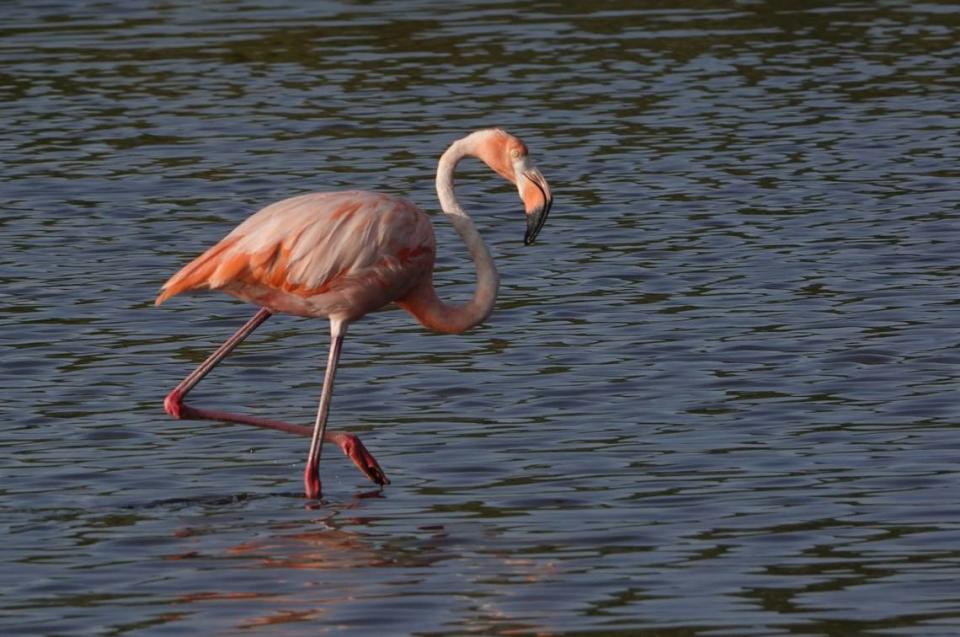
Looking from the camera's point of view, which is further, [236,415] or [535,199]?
[535,199]

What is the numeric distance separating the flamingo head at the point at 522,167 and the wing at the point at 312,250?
52 cm

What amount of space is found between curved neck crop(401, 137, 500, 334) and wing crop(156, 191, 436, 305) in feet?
0.87

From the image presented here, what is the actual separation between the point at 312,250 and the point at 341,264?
128 millimetres

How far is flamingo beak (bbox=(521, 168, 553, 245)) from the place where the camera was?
31.0 ft

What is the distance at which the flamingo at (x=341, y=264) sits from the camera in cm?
902

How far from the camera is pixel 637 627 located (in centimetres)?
696

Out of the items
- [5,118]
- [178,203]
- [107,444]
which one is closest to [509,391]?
[107,444]

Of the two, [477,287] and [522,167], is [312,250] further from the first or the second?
[522,167]

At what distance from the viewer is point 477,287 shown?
946 cm

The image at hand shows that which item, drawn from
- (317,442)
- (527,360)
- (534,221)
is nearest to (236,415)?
(317,442)

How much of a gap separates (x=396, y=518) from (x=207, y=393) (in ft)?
7.86

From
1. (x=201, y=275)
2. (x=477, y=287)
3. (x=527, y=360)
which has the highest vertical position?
(x=201, y=275)

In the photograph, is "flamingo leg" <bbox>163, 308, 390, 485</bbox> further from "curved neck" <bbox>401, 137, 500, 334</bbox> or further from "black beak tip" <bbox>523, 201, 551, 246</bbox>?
"black beak tip" <bbox>523, 201, 551, 246</bbox>

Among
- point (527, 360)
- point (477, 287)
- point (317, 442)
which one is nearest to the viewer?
point (317, 442)
